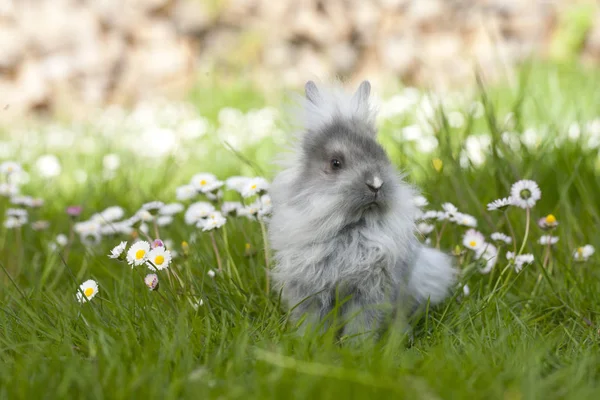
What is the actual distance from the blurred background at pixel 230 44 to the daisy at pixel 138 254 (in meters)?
5.71

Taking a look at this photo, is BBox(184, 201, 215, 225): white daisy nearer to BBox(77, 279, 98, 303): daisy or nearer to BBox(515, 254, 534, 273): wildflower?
BBox(77, 279, 98, 303): daisy

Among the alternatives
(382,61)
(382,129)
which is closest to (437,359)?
(382,129)

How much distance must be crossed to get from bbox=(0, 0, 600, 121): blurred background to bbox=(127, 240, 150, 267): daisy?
571 cm

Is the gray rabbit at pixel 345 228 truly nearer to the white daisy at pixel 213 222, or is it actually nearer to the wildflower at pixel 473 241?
the white daisy at pixel 213 222

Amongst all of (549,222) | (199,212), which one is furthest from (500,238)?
(199,212)

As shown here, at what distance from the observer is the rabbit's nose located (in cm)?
221

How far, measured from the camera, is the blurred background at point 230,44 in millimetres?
7867

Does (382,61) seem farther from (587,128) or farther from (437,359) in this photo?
(437,359)

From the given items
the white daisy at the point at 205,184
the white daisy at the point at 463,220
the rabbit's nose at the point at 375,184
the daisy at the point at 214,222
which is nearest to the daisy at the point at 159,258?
the daisy at the point at 214,222

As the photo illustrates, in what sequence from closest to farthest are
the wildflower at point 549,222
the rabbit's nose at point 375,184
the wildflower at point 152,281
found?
1. the rabbit's nose at point 375,184
2. the wildflower at point 152,281
3. the wildflower at point 549,222

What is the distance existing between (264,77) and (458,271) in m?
5.87

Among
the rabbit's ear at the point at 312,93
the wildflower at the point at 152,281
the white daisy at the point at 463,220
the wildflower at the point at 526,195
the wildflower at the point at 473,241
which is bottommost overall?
the wildflower at the point at 152,281

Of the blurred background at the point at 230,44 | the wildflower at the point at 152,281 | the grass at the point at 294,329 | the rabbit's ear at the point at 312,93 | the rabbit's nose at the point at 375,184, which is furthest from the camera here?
the blurred background at the point at 230,44

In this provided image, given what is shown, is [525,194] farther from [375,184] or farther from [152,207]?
[152,207]
